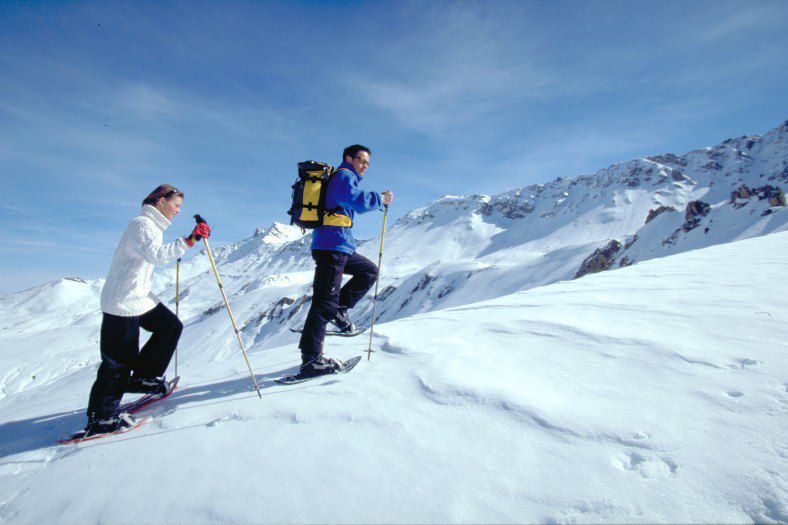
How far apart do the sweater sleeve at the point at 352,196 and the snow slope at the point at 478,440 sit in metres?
1.78

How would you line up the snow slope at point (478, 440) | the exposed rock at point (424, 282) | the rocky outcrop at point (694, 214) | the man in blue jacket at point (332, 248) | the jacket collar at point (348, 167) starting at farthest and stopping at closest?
the exposed rock at point (424, 282) < the rocky outcrop at point (694, 214) < the jacket collar at point (348, 167) < the man in blue jacket at point (332, 248) < the snow slope at point (478, 440)

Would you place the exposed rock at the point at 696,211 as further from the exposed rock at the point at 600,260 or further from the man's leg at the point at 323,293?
the man's leg at the point at 323,293

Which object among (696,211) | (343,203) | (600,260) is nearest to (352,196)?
(343,203)

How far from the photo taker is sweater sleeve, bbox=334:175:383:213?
4223 mm

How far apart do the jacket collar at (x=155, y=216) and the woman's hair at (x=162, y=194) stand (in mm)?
75

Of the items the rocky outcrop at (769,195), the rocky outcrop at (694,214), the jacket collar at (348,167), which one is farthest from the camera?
the rocky outcrop at (694,214)

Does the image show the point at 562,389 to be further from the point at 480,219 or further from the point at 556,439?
the point at 480,219

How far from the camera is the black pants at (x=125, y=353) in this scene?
3625mm

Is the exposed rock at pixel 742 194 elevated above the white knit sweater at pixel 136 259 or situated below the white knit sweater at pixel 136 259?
above

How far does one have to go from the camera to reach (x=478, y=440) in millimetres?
2367

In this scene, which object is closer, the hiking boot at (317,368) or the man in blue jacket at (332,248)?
the hiking boot at (317,368)

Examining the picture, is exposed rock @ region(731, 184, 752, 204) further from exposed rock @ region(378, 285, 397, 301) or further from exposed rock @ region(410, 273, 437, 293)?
exposed rock @ region(378, 285, 397, 301)

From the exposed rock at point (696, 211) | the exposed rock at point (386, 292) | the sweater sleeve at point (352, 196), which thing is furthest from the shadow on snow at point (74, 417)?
the exposed rock at point (386, 292)

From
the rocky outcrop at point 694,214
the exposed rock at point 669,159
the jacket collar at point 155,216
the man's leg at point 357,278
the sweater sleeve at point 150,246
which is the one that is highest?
the exposed rock at point 669,159
